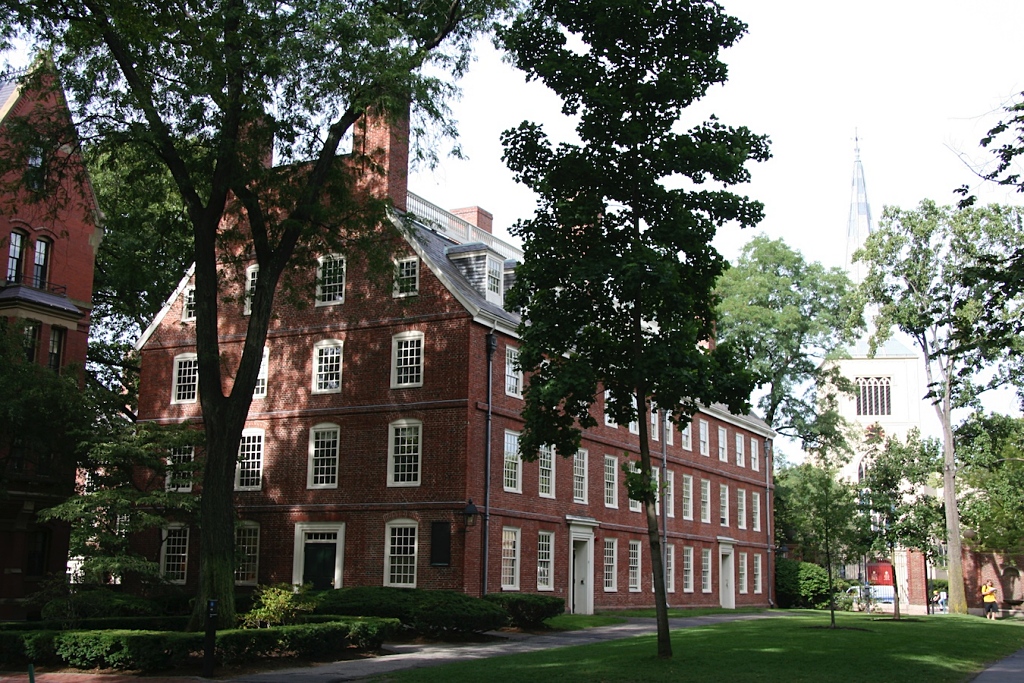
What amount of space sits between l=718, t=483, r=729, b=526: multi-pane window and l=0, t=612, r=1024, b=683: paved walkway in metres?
18.3

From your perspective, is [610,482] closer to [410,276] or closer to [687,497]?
[687,497]

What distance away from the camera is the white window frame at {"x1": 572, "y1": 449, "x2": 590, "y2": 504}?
32406 millimetres

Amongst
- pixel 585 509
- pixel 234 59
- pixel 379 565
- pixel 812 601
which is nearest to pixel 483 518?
pixel 379 565

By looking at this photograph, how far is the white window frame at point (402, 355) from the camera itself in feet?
93.5

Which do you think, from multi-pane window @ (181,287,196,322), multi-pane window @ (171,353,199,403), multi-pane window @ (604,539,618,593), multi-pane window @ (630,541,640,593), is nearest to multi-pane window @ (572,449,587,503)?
multi-pane window @ (604,539,618,593)

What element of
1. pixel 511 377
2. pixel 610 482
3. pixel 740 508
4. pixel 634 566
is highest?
pixel 511 377

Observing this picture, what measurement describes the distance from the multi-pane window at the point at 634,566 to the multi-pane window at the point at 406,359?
11928 mm

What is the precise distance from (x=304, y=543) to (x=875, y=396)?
6367cm

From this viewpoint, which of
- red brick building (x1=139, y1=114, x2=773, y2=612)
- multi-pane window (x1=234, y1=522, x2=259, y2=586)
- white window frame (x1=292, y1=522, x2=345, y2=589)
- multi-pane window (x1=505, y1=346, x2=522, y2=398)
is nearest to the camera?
red brick building (x1=139, y1=114, x2=773, y2=612)

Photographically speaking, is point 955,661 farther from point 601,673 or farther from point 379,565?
point 379,565

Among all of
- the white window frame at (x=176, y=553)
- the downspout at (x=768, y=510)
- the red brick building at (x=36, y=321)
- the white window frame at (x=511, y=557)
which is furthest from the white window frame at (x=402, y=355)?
the downspout at (x=768, y=510)

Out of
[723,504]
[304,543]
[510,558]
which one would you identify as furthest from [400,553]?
[723,504]

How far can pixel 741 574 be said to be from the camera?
45000 mm

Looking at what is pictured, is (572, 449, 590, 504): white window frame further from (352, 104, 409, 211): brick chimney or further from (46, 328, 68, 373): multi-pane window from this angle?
(46, 328, 68, 373): multi-pane window
